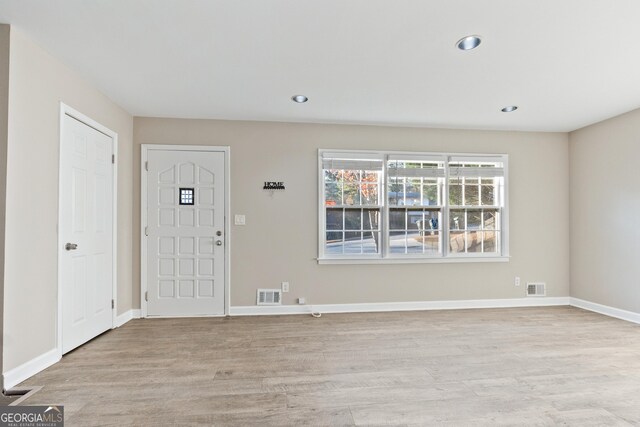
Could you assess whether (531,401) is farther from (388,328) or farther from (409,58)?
(409,58)

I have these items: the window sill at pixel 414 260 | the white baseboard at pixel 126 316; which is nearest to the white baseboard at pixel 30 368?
the white baseboard at pixel 126 316

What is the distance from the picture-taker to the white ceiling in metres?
2.08

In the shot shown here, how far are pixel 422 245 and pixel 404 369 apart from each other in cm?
227

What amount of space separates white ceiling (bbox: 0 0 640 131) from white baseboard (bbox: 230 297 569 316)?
8.26ft

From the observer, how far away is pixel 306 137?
433cm

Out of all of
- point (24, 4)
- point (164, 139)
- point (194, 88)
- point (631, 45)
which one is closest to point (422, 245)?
point (631, 45)

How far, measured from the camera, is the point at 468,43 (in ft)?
8.00

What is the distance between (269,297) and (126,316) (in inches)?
68.1

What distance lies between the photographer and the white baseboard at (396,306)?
13.7ft

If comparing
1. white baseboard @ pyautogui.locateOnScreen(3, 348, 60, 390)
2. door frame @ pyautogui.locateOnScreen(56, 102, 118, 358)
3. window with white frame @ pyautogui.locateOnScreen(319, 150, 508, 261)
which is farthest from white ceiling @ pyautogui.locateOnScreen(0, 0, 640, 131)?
white baseboard @ pyautogui.locateOnScreen(3, 348, 60, 390)

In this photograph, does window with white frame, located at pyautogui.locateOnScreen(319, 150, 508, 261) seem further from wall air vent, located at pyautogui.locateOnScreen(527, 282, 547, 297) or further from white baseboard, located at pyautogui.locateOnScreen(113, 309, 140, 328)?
white baseboard, located at pyautogui.locateOnScreen(113, 309, 140, 328)

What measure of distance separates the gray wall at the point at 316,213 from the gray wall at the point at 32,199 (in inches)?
54.6

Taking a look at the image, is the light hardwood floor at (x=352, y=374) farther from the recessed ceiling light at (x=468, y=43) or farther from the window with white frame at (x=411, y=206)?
the recessed ceiling light at (x=468, y=43)

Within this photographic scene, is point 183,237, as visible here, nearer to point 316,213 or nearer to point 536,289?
point 316,213
